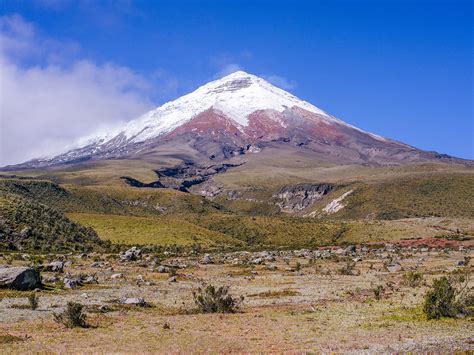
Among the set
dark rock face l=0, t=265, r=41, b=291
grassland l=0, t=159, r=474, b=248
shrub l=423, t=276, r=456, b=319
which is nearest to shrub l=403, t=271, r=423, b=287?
shrub l=423, t=276, r=456, b=319

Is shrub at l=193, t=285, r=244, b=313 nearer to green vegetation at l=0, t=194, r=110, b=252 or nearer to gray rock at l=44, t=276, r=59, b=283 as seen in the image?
gray rock at l=44, t=276, r=59, b=283

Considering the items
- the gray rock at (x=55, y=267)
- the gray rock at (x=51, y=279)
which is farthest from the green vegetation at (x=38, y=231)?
the gray rock at (x=51, y=279)

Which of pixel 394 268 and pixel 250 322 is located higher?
pixel 250 322

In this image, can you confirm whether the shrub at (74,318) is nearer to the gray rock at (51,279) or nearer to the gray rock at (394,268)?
the gray rock at (51,279)

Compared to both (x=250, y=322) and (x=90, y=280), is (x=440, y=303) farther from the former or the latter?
(x=90, y=280)

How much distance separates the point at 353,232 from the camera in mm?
125062

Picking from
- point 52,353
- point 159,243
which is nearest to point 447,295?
point 52,353

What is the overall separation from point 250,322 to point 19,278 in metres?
18.3

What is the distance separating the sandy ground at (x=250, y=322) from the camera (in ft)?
68.4

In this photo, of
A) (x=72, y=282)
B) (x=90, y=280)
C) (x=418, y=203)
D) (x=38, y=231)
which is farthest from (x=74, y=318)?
(x=418, y=203)

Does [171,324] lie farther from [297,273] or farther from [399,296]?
[297,273]

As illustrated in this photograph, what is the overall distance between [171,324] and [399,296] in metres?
17.4

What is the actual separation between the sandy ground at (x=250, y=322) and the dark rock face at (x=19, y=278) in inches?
41.8

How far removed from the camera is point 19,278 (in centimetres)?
3603
